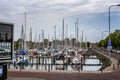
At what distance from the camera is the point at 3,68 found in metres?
22.5

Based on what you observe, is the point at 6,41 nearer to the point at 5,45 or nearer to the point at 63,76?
the point at 5,45

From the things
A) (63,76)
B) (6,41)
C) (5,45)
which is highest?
(6,41)

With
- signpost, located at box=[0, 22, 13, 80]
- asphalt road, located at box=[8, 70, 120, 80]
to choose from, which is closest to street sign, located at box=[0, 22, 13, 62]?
signpost, located at box=[0, 22, 13, 80]

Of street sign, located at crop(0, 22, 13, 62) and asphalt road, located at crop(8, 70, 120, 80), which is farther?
asphalt road, located at crop(8, 70, 120, 80)

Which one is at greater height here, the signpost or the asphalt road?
the signpost

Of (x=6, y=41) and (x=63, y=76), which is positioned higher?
(x=6, y=41)

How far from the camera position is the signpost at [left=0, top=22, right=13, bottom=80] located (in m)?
22.4

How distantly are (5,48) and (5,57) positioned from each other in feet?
2.12

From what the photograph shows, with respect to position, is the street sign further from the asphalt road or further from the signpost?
the asphalt road

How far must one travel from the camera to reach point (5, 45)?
22.8m

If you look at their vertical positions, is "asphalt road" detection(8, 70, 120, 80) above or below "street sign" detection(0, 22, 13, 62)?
below

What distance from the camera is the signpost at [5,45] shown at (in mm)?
22402

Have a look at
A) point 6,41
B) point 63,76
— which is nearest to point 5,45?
point 6,41

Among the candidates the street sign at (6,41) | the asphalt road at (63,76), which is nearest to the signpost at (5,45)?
the street sign at (6,41)
